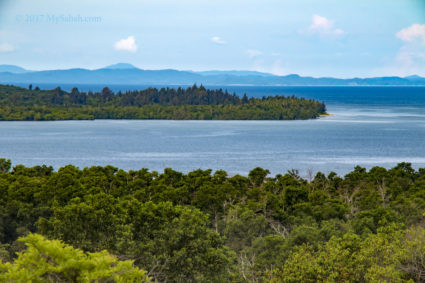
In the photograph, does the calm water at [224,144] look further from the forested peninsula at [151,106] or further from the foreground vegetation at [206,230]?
the foreground vegetation at [206,230]

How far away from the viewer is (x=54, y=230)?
2061 cm

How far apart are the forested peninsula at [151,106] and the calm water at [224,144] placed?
11.8 metres

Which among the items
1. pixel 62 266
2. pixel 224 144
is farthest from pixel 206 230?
pixel 224 144

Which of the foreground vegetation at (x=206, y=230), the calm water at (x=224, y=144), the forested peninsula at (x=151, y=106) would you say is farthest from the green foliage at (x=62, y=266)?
the forested peninsula at (x=151, y=106)

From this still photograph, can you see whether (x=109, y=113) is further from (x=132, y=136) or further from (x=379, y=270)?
(x=379, y=270)

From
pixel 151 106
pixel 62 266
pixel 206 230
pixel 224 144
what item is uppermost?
pixel 151 106

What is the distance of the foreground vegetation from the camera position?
15.3 metres

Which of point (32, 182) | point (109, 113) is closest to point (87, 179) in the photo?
point (32, 182)

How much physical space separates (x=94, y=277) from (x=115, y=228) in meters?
9.10

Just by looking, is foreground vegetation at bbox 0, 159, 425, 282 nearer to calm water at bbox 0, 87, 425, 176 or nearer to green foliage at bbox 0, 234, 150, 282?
green foliage at bbox 0, 234, 150, 282

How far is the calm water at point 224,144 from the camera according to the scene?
72.6 metres

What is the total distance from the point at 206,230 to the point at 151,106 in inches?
5877

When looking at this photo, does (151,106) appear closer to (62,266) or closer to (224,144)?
(224,144)

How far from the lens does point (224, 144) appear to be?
303ft
